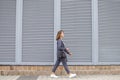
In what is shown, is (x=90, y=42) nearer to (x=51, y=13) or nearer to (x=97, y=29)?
(x=97, y=29)

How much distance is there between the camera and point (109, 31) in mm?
13578

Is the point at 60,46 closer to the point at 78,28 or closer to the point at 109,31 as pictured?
the point at 78,28

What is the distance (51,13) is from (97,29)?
1.95 m

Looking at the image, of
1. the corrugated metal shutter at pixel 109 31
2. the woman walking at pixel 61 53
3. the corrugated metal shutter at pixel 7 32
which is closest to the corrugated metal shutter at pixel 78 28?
the corrugated metal shutter at pixel 109 31

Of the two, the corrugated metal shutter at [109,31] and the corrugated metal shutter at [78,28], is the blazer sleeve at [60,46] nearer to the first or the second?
the corrugated metal shutter at [78,28]

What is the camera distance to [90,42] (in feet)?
44.3

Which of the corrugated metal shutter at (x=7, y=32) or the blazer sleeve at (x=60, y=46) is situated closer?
the blazer sleeve at (x=60, y=46)

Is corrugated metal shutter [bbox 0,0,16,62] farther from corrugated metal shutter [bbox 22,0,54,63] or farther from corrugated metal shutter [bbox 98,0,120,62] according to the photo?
corrugated metal shutter [bbox 98,0,120,62]

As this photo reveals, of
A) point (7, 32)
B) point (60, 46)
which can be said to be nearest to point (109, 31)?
point (60, 46)

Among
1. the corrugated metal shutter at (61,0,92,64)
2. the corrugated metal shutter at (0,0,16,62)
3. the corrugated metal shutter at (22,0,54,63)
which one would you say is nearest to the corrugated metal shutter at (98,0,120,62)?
the corrugated metal shutter at (61,0,92,64)

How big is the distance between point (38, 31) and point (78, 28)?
1.61 metres

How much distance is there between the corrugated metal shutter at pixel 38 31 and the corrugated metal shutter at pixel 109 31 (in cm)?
200

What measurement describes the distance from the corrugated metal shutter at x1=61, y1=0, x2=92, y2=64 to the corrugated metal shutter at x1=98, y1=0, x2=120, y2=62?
482 mm

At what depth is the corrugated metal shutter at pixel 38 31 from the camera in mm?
13500
